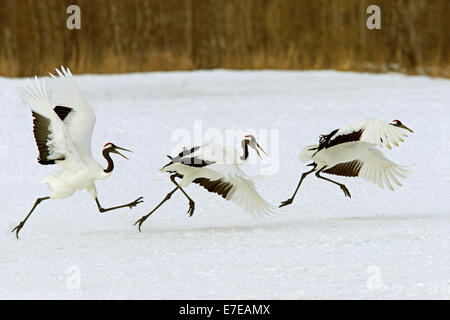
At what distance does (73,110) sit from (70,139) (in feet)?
0.77

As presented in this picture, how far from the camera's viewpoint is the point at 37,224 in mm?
7164

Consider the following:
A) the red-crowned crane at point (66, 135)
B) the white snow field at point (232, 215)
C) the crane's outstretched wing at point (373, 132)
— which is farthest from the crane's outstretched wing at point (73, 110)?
the crane's outstretched wing at point (373, 132)

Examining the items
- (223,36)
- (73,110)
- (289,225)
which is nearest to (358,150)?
(289,225)

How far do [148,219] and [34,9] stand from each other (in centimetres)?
603

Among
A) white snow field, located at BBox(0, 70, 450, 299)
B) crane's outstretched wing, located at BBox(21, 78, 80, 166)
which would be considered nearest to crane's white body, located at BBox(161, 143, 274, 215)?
white snow field, located at BBox(0, 70, 450, 299)

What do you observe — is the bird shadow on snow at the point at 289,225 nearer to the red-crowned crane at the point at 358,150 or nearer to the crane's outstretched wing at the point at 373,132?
the red-crowned crane at the point at 358,150

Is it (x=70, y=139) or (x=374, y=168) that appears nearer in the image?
(x=70, y=139)

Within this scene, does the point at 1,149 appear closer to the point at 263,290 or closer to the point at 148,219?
the point at 148,219

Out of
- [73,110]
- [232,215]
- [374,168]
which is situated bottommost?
[232,215]

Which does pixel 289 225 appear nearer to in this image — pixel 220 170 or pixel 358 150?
pixel 358 150

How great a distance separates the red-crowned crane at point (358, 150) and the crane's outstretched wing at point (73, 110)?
1.54 metres

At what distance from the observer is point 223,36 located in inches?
502

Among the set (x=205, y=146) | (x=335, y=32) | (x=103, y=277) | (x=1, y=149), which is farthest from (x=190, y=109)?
(x=103, y=277)

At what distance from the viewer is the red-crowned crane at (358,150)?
21.3ft
